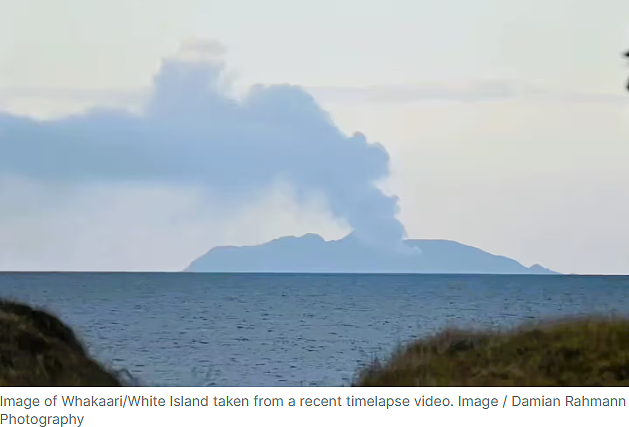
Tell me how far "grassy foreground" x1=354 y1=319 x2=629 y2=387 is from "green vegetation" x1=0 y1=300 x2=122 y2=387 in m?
7.06

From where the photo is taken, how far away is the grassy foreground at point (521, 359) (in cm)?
1809

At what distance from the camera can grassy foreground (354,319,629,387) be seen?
1809cm

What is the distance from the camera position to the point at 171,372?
1711 inches

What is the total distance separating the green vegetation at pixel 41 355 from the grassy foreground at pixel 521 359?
7063mm

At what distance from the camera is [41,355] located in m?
21.3

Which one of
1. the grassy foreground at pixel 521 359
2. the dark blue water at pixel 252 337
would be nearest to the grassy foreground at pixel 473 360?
the grassy foreground at pixel 521 359
